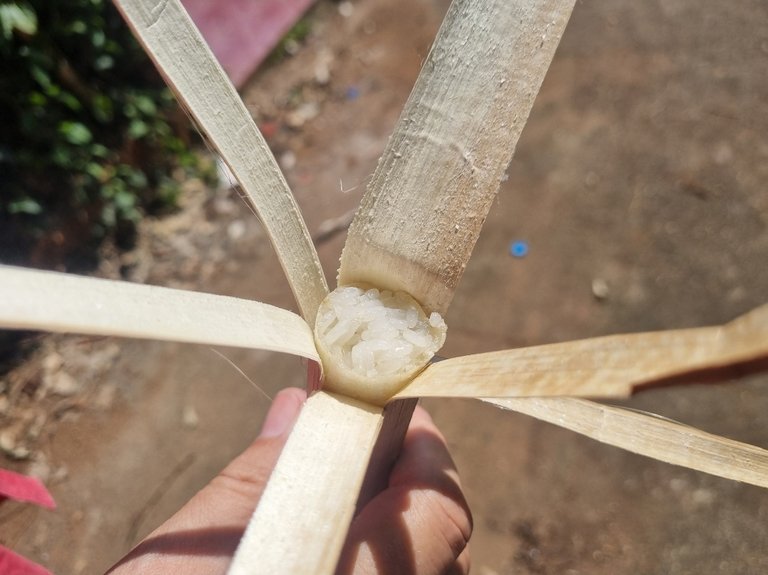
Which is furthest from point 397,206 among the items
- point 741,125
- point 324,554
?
point 741,125

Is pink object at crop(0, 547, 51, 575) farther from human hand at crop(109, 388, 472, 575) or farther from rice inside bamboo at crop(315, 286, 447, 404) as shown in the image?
rice inside bamboo at crop(315, 286, 447, 404)

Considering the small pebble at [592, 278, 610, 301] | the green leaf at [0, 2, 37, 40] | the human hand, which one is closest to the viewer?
the human hand

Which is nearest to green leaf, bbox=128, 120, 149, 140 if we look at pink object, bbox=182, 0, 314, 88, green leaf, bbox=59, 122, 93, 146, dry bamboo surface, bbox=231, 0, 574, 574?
green leaf, bbox=59, 122, 93, 146

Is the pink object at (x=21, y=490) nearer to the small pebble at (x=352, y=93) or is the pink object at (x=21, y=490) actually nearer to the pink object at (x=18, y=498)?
the pink object at (x=18, y=498)

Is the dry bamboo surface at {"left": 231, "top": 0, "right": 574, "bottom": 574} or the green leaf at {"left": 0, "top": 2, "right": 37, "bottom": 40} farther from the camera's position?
the green leaf at {"left": 0, "top": 2, "right": 37, "bottom": 40}

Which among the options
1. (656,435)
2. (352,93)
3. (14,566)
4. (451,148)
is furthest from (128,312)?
(352,93)

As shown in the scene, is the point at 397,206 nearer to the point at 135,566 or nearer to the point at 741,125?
the point at 135,566
